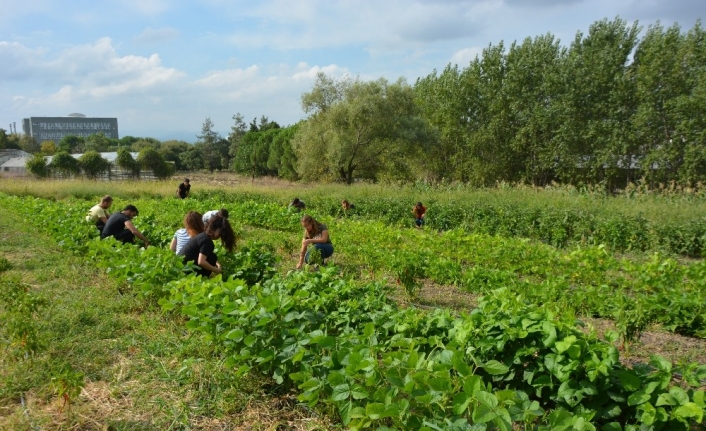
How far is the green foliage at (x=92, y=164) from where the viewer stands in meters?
35.5

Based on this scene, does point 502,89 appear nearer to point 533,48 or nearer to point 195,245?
point 533,48

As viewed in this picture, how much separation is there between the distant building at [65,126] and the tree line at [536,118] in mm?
123361

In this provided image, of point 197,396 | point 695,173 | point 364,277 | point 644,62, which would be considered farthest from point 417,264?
point 644,62

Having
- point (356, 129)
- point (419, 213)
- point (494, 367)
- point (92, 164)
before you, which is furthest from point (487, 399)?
point (92, 164)

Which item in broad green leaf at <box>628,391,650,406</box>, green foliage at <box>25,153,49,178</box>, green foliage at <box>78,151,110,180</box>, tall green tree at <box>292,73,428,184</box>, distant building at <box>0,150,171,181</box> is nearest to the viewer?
broad green leaf at <box>628,391,650,406</box>

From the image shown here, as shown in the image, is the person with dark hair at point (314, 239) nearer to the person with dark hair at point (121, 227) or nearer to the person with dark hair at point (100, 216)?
the person with dark hair at point (121, 227)

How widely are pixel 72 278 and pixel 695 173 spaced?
81.6 ft

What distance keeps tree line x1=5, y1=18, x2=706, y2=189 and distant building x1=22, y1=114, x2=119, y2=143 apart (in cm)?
12336

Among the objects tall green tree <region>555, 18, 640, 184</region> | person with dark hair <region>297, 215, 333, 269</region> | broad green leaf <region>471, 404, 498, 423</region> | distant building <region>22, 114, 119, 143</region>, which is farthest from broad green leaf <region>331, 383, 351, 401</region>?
distant building <region>22, 114, 119, 143</region>

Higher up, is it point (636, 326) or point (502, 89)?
point (502, 89)

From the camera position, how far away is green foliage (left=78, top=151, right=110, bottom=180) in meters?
35.5

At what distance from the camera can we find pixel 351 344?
123 inches

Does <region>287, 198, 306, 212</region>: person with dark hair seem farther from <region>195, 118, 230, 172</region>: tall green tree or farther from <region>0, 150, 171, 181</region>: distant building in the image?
<region>195, 118, 230, 172</region>: tall green tree

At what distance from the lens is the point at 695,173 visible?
2130 centimetres
